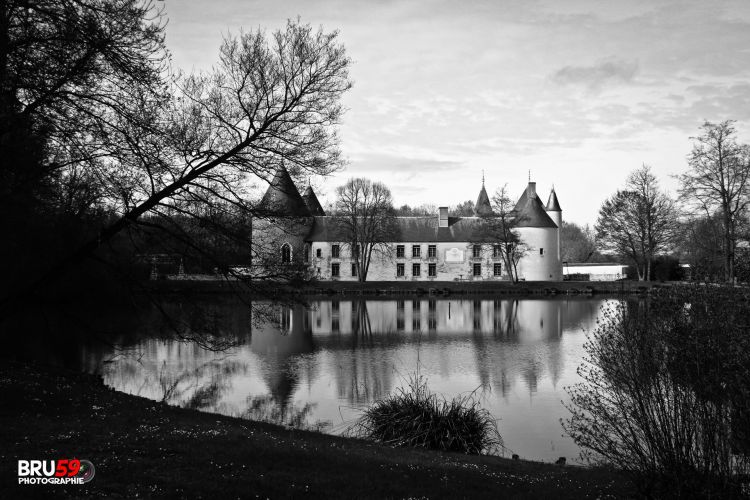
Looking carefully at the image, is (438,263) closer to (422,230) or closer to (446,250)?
(446,250)

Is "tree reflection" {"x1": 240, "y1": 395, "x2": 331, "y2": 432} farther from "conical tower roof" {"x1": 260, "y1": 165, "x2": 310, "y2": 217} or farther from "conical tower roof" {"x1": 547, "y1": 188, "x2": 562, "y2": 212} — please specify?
"conical tower roof" {"x1": 547, "y1": 188, "x2": 562, "y2": 212}

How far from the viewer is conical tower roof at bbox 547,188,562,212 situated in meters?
51.4

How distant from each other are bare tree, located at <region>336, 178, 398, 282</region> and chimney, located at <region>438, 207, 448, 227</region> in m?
5.51

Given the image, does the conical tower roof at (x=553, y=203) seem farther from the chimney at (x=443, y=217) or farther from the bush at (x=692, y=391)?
the bush at (x=692, y=391)

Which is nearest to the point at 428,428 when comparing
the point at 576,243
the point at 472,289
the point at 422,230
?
the point at 472,289

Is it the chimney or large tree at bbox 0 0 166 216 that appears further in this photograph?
the chimney

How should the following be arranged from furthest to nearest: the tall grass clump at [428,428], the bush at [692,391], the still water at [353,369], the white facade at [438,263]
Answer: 1. the white facade at [438,263]
2. the still water at [353,369]
3. the tall grass clump at [428,428]
4. the bush at [692,391]

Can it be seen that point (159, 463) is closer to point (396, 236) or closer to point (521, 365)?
point (521, 365)

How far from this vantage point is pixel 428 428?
816 centimetres

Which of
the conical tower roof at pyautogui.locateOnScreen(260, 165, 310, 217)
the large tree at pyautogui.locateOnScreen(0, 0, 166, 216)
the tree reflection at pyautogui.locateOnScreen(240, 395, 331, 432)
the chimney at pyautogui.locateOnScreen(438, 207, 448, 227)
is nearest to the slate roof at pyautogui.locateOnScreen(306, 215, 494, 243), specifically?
the chimney at pyautogui.locateOnScreen(438, 207, 448, 227)

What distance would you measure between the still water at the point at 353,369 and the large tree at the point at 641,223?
848 inches

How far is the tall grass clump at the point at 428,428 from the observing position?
26.3 feet

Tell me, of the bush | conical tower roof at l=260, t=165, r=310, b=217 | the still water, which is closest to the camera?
the bush

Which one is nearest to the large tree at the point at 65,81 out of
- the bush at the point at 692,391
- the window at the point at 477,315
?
the bush at the point at 692,391
